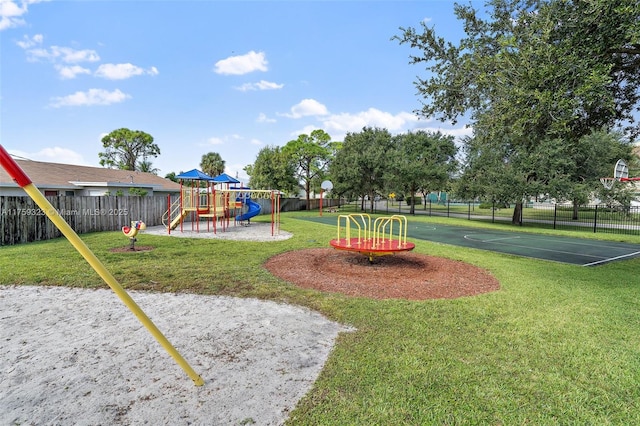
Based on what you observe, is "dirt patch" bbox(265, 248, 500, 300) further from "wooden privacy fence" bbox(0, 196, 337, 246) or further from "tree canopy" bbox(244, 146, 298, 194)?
"tree canopy" bbox(244, 146, 298, 194)

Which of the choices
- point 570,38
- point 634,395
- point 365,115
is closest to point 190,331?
point 634,395

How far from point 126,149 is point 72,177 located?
26832 mm

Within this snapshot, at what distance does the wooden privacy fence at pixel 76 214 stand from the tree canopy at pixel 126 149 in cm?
2913

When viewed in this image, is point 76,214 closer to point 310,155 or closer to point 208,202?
point 208,202

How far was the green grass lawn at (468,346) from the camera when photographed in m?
2.49

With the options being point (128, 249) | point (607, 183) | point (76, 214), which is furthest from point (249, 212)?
point (607, 183)

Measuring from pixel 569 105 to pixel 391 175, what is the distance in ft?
91.3

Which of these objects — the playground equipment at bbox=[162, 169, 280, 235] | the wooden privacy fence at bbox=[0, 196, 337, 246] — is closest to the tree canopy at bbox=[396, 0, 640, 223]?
the playground equipment at bbox=[162, 169, 280, 235]

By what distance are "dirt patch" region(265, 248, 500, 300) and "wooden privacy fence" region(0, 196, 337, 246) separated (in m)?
6.80

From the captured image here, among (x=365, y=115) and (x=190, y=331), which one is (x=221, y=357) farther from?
(x=365, y=115)

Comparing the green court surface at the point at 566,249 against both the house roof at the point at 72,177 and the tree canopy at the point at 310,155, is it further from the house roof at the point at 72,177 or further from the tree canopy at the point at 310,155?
the tree canopy at the point at 310,155

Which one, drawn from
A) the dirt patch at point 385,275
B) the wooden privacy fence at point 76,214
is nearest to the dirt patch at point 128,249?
the wooden privacy fence at point 76,214

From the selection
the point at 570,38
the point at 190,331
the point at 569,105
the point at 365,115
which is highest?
the point at 365,115

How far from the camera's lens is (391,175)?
108 feet
